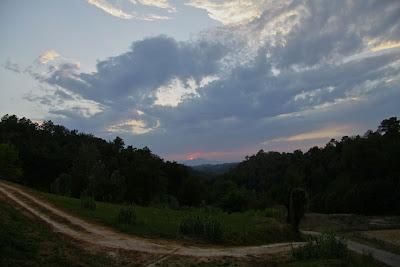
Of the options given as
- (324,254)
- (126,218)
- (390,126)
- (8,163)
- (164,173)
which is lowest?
(324,254)

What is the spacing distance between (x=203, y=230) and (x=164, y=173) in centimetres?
6632

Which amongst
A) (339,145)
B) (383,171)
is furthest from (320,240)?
(339,145)

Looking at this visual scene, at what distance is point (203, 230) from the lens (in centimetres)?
1803

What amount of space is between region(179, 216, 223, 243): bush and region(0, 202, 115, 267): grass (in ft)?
16.6

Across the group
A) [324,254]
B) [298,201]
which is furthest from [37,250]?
[298,201]

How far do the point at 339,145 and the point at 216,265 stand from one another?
327ft

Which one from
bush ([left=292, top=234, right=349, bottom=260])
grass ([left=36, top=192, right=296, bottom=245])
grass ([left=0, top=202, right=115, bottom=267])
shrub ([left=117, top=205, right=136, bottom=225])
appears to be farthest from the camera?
shrub ([left=117, top=205, right=136, bottom=225])

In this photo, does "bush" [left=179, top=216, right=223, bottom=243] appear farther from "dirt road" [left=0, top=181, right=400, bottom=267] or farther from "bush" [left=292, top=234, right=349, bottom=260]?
"bush" [left=292, top=234, right=349, bottom=260]

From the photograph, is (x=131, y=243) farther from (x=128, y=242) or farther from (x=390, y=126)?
(x=390, y=126)

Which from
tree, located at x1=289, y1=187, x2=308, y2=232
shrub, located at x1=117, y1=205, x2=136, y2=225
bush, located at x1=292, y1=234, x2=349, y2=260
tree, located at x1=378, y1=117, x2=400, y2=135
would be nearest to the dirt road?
shrub, located at x1=117, y1=205, x2=136, y2=225

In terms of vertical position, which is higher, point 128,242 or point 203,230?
point 203,230

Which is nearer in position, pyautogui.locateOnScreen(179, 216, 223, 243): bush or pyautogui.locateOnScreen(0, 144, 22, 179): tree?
pyautogui.locateOnScreen(179, 216, 223, 243): bush

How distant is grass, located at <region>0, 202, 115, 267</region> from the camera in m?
11.0

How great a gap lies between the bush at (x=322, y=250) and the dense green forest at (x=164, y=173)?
2987 cm
